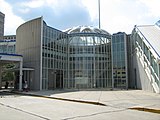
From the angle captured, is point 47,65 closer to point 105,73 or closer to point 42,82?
point 42,82

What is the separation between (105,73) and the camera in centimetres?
3722

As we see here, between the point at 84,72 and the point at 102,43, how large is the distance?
668cm

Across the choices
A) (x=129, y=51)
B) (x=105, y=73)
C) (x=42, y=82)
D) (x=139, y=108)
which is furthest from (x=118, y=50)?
(x=139, y=108)

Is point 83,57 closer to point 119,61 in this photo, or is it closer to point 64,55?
point 64,55

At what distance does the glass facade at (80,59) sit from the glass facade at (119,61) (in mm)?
928

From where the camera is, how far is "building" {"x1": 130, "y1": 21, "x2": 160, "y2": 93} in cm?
2323

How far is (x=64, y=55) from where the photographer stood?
3584cm

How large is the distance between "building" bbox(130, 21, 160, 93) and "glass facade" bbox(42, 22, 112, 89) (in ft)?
17.4

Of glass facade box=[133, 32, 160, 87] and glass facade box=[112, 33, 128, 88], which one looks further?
glass facade box=[112, 33, 128, 88]

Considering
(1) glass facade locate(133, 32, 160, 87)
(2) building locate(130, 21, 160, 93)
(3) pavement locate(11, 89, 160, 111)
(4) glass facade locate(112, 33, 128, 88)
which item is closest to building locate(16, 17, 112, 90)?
(4) glass facade locate(112, 33, 128, 88)

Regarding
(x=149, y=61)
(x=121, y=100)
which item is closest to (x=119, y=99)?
(x=121, y=100)

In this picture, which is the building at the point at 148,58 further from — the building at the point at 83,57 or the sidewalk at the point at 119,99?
the sidewalk at the point at 119,99

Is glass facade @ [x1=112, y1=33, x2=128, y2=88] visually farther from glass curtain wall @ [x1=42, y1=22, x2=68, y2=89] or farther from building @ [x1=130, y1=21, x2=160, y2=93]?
glass curtain wall @ [x1=42, y1=22, x2=68, y2=89]

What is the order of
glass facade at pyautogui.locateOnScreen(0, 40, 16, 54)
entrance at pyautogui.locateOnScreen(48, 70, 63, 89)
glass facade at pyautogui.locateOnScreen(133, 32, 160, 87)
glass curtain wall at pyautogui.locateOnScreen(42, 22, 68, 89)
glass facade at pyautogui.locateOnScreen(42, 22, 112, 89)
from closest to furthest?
glass facade at pyautogui.locateOnScreen(133, 32, 160, 87)
glass curtain wall at pyautogui.locateOnScreen(42, 22, 68, 89)
entrance at pyautogui.locateOnScreen(48, 70, 63, 89)
glass facade at pyautogui.locateOnScreen(42, 22, 112, 89)
glass facade at pyautogui.locateOnScreen(0, 40, 16, 54)
